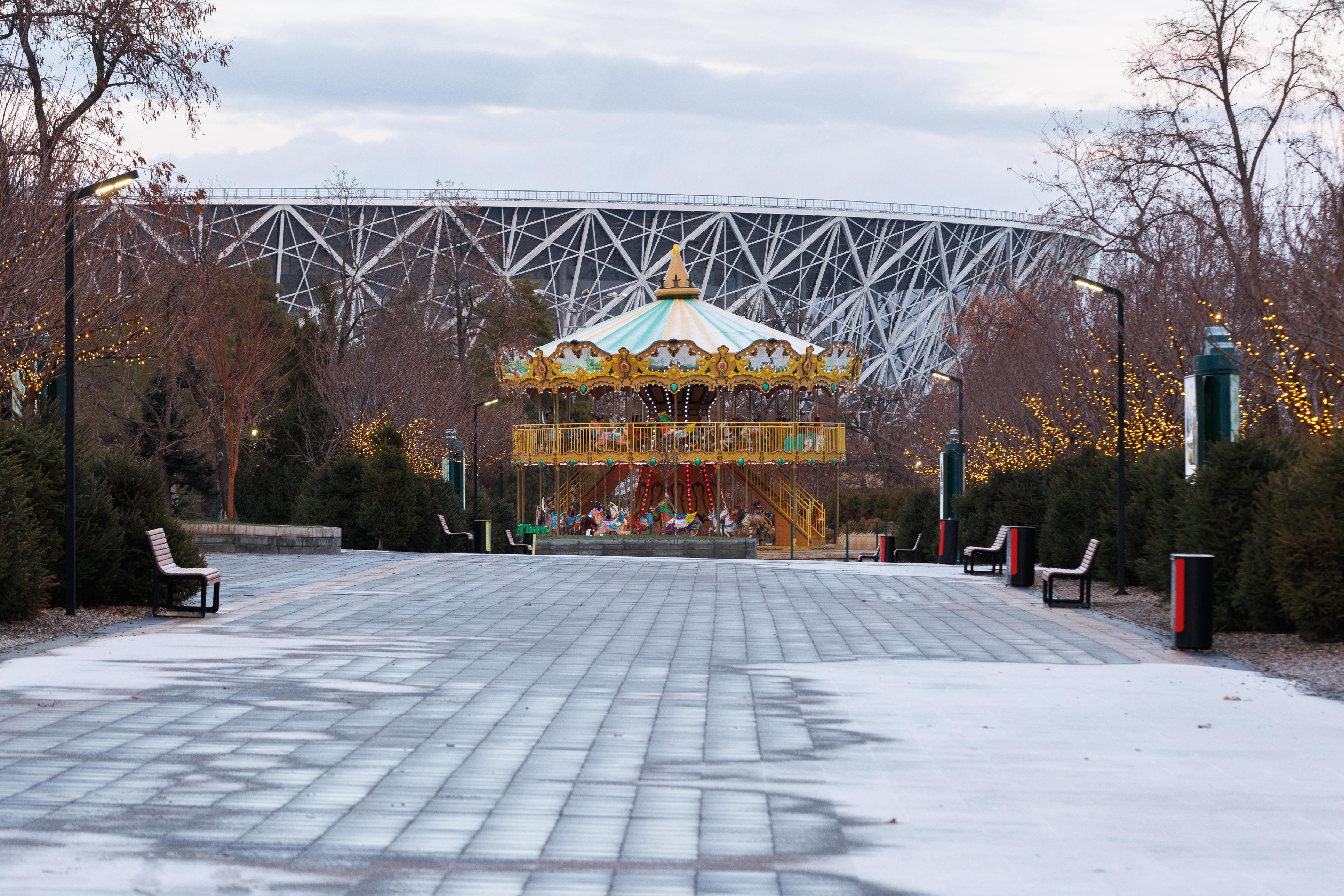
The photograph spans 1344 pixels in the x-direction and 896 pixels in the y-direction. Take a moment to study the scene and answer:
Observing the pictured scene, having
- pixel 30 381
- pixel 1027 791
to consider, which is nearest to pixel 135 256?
pixel 30 381

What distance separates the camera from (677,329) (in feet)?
128

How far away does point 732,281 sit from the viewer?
325ft

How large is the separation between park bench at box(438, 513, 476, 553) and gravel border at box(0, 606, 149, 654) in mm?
18086

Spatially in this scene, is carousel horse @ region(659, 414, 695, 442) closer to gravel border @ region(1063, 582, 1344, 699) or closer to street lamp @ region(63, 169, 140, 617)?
gravel border @ region(1063, 582, 1344, 699)

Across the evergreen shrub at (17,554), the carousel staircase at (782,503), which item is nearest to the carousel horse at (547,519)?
the carousel staircase at (782,503)

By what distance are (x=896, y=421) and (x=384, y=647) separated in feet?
196

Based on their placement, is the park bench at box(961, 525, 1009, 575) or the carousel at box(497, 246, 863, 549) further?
the carousel at box(497, 246, 863, 549)

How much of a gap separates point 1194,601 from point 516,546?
27794mm

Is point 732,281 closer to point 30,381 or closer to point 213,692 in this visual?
point 30,381

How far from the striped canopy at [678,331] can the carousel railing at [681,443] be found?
198 centimetres

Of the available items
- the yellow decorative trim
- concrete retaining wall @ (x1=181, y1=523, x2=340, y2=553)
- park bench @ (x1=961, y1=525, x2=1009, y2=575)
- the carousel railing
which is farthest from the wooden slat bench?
concrete retaining wall @ (x1=181, y1=523, x2=340, y2=553)

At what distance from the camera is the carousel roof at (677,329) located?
3759 cm

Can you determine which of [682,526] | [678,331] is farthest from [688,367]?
Result: [682,526]

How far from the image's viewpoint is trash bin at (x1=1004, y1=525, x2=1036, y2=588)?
2064cm
